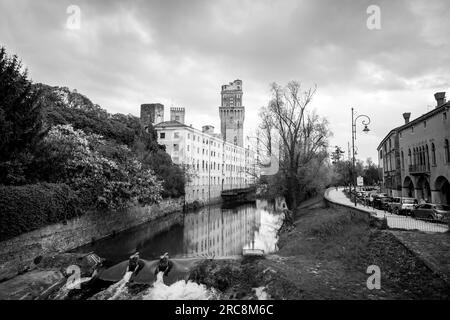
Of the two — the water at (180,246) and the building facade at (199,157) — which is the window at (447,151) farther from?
the building facade at (199,157)

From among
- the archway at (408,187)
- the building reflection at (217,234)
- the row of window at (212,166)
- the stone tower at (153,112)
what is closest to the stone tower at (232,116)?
the row of window at (212,166)

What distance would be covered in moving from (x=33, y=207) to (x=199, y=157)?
130 feet

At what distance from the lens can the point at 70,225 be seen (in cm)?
1834

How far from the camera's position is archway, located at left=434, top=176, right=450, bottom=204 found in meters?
22.2

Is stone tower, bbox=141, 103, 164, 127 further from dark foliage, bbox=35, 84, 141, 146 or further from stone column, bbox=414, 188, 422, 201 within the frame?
stone column, bbox=414, 188, 422, 201

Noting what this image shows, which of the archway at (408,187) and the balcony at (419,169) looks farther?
the archway at (408,187)

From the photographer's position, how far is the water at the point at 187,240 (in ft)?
61.7

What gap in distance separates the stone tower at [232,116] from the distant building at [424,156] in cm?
5688

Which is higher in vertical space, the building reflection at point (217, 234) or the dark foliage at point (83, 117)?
the dark foliage at point (83, 117)

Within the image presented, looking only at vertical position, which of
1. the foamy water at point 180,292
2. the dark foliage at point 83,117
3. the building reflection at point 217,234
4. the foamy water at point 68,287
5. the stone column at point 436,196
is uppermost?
the dark foliage at point 83,117

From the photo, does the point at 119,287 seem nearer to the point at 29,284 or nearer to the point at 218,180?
the point at 29,284

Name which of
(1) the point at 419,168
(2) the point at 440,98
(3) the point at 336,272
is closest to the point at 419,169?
(1) the point at 419,168
